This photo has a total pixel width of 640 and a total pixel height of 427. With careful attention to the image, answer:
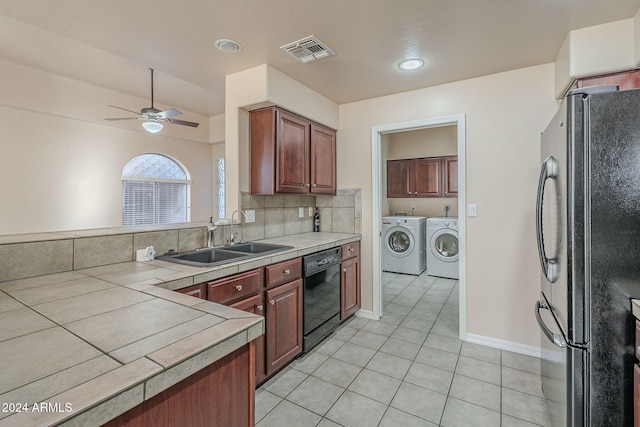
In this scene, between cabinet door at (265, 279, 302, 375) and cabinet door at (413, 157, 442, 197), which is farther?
cabinet door at (413, 157, 442, 197)

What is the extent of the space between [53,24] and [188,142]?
3.84 m

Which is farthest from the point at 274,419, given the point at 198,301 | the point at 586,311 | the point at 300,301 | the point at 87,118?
the point at 87,118

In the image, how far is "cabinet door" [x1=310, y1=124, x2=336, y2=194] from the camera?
3.03 meters

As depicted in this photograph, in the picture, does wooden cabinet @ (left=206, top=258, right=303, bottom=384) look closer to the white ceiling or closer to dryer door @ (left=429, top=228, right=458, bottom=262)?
the white ceiling

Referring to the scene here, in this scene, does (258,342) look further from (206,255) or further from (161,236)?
(161,236)

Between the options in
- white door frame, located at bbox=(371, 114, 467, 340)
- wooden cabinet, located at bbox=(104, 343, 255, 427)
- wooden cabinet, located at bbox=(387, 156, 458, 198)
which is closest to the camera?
wooden cabinet, located at bbox=(104, 343, 255, 427)

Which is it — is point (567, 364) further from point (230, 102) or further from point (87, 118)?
point (87, 118)

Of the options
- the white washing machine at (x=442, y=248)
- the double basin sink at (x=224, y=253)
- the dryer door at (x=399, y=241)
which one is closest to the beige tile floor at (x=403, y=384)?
the double basin sink at (x=224, y=253)

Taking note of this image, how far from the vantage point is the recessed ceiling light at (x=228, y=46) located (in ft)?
6.77

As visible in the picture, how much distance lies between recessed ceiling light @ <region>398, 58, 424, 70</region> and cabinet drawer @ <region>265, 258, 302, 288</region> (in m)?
1.77

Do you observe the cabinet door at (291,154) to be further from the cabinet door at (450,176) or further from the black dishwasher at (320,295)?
the cabinet door at (450,176)

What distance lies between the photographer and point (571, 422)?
126cm

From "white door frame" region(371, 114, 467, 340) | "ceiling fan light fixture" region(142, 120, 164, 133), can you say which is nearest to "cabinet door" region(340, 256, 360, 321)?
"white door frame" region(371, 114, 467, 340)

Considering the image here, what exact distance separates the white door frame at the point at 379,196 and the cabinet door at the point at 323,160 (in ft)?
1.47
